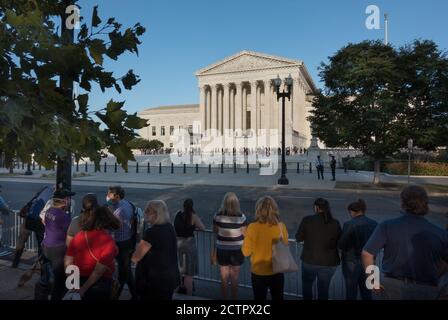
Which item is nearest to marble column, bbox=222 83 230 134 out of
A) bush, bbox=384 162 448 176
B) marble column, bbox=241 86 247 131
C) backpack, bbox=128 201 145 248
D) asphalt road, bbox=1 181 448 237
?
marble column, bbox=241 86 247 131

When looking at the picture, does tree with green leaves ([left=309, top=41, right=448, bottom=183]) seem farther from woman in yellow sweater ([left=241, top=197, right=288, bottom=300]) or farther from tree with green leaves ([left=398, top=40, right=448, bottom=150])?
woman in yellow sweater ([left=241, top=197, right=288, bottom=300])

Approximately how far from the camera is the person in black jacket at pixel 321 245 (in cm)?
428

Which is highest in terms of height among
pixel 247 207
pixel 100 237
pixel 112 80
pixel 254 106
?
pixel 254 106

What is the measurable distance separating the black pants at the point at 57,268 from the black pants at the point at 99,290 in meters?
0.79

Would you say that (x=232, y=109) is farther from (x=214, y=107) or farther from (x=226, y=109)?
(x=214, y=107)

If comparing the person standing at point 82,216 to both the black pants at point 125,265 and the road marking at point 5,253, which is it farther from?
the road marking at point 5,253

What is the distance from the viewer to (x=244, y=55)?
2886 inches

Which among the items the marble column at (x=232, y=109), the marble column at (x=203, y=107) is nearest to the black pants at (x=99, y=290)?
the marble column at (x=232, y=109)

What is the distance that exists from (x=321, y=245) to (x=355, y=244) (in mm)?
427

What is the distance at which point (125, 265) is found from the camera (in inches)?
194

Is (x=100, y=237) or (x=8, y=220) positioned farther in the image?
(x=8, y=220)
